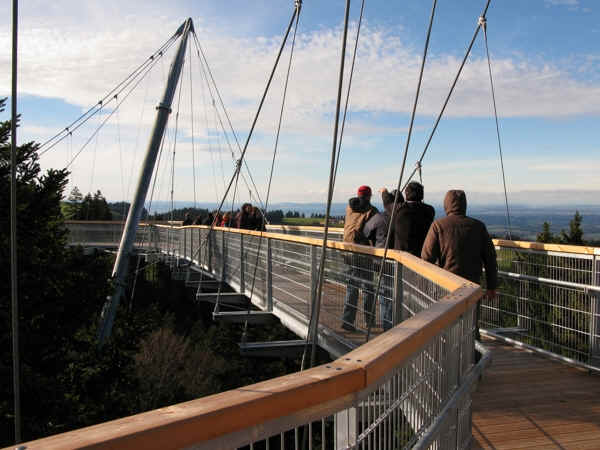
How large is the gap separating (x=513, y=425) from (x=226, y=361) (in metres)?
30.7

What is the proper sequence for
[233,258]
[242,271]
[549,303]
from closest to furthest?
[549,303], [242,271], [233,258]

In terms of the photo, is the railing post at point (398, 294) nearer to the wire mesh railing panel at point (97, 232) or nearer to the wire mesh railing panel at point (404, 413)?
the wire mesh railing panel at point (404, 413)

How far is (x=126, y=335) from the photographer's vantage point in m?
11.8

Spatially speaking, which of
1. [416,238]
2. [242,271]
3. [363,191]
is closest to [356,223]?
[363,191]

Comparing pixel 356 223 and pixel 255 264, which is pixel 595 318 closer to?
pixel 356 223

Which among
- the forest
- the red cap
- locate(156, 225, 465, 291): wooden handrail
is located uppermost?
the red cap

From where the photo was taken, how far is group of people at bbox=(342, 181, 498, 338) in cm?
541

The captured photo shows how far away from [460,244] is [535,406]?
149cm

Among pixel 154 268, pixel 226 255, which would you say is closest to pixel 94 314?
pixel 226 255

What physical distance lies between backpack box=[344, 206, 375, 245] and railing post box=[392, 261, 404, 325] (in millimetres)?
2668

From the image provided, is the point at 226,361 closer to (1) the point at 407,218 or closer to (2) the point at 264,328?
(2) the point at 264,328

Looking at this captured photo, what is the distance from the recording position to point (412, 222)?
6668 millimetres

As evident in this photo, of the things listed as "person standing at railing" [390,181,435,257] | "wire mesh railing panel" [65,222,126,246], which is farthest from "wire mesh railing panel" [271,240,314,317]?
"wire mesh railing panel" [65,222,126,246]

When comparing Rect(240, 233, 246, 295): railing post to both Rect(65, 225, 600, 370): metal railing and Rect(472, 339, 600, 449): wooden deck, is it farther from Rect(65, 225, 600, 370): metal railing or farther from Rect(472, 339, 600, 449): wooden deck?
Rect(472, 339, 600, 449): wooden deck
